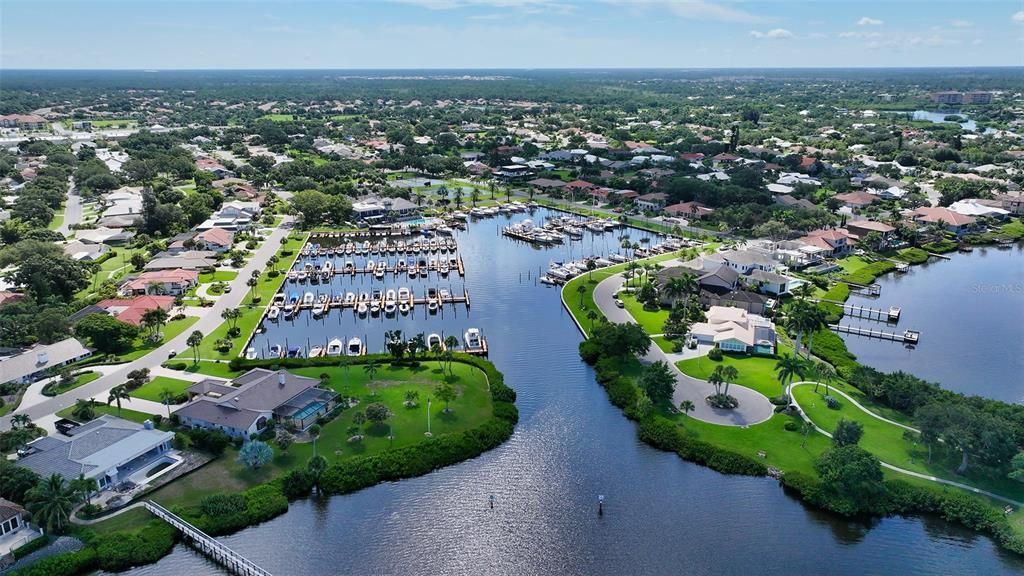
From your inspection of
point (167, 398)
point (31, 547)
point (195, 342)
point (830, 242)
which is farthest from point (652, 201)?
point (31, 547)

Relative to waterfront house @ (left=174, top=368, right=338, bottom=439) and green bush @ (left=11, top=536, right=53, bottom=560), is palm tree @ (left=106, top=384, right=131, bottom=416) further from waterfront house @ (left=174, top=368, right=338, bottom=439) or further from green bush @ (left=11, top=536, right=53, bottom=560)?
green bush @ (left=11, top=536, right=53, bottom=560)

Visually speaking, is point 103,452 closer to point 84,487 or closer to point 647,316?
point 84,487

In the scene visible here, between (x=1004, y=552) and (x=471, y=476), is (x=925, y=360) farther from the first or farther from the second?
(x=471, y=476)

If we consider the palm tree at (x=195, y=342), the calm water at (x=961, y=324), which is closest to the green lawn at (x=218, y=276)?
the palm tree at (x=195, y=342)

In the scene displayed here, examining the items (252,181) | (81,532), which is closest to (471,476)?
(81,532)

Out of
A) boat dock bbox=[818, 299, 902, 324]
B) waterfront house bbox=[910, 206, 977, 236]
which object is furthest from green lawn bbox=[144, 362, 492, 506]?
waterfront house bbox=[910, 206, 977, 236]

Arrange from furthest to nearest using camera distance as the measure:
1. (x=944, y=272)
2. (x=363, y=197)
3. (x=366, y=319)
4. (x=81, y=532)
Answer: (x=363, y=197) → (x=944, y=272) → (x=366, y=319) → (x=81, y=532)
